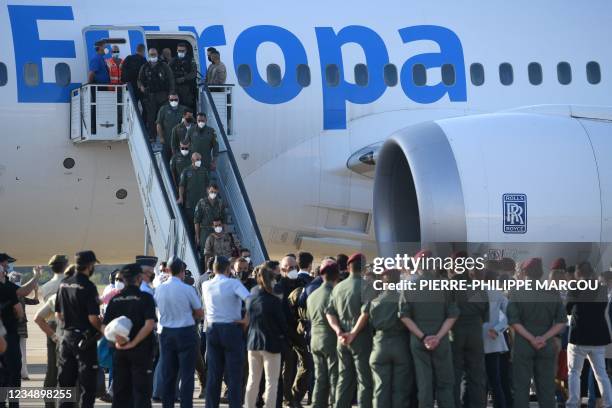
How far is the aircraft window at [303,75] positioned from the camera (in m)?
17.5

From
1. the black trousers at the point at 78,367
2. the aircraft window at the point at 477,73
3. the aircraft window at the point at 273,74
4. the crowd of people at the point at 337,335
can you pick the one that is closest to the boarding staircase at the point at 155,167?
the aircraft window at the point at 273,74

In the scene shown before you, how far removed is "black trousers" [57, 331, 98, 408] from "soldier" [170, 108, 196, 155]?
5.13 m

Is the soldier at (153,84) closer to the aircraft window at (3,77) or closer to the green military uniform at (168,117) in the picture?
the green military uniform at (168,117)

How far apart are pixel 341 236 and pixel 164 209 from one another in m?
3.28

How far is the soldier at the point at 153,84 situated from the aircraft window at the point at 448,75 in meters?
4.13

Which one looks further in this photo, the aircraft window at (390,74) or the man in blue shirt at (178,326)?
the aircraft window at (390,74)

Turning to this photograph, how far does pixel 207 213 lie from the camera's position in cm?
1545

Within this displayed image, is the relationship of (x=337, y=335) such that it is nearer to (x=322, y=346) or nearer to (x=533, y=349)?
(x=322, y=346)

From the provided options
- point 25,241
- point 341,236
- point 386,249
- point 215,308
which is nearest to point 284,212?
point 341,236

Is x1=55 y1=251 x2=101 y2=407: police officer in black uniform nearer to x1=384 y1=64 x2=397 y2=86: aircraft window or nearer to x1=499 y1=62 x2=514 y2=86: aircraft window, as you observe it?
Answer: x1=384 y1=64 x2=397 y2=86: aircraft window

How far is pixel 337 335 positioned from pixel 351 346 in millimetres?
196

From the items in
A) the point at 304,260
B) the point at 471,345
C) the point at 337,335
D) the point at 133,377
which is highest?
the point at 304,260

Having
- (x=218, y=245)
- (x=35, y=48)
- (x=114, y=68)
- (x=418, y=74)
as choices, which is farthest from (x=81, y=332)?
(x=418, y=74)

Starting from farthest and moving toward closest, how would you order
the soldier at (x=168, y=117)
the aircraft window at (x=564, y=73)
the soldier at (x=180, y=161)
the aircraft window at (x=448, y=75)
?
the aircraft window at (x=564, y=73), the aircraft window at (x=448, y=75), the soldier at (x=168, y=117), the soldier at (x=180, y=161)
